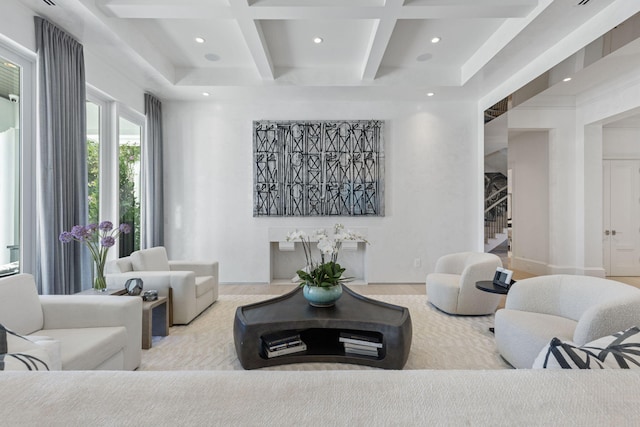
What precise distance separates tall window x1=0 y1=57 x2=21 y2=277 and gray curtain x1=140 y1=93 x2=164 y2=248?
1905mm

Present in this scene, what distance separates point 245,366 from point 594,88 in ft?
19.6

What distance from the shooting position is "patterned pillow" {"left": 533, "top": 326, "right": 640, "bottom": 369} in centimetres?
95

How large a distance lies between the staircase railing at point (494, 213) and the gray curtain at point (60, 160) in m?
5.11

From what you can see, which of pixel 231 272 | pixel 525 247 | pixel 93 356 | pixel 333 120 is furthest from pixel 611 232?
pixel 93 356

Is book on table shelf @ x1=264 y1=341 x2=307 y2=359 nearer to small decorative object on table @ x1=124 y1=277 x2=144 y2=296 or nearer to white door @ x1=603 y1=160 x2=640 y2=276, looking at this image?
small decorative object on table @ x1=124 y1=277 x2=144 y2=296

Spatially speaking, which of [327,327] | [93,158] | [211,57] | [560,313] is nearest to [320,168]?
[211,57]

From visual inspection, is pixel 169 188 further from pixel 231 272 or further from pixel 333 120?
pixel 333 120

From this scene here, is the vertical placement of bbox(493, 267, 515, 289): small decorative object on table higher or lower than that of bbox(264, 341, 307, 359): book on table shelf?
higher

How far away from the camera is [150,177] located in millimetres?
4609

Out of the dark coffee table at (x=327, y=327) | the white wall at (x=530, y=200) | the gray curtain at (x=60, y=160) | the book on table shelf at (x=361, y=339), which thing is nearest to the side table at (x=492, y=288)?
the dark coffee table at (x=327, y=327)

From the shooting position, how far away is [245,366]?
217 cm

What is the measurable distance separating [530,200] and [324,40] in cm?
476

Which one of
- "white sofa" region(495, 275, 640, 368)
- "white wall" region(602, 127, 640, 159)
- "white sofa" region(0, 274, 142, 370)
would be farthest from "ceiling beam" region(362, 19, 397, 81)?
"white wall" region(602, 127, 640, 159)

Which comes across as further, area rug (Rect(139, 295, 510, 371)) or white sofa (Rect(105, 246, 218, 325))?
white sofa (Rect(105, 246, 218, 325))
